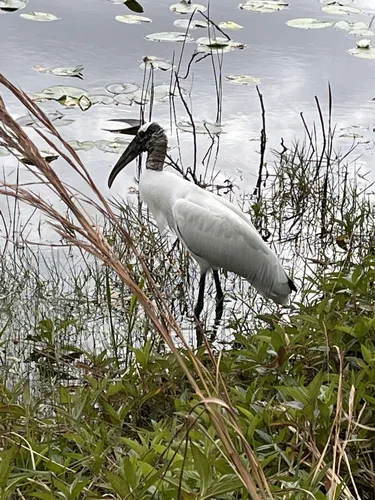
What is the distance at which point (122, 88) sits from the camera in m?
5.48

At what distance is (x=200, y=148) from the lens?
5027mm

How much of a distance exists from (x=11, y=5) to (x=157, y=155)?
9.66 feet

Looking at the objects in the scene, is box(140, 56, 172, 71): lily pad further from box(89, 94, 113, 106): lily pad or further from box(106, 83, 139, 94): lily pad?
box(89, 94, 113, 106): lily pad

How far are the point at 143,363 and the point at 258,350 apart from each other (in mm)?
267

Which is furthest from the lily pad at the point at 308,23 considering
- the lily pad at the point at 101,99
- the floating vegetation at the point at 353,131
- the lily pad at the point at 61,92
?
the lily pad at the point at 61,92

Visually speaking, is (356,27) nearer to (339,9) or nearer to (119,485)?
(339,9)

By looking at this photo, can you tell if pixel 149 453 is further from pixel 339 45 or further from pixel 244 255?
pixel 339 45

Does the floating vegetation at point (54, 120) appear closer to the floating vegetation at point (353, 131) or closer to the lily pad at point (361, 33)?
the floating vegetation at point (353, 131)

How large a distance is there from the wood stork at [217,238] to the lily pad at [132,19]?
274 cm

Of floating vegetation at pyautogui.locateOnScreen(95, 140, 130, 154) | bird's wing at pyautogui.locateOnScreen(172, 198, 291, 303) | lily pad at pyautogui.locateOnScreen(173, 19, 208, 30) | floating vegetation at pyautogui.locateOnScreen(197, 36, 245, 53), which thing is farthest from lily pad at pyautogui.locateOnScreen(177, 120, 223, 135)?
lily pad at pyautogui.locateOnScreen(173, 19, 208, 30)

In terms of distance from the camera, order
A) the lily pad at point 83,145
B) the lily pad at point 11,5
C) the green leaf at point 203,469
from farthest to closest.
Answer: the lily pad at point 11,5 < the lily pad at point 83,145 < the green leaf at point 203,469

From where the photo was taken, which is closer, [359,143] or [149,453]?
[149,453]

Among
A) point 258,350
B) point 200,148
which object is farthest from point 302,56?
point 258,350

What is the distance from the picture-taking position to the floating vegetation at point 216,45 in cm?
616
